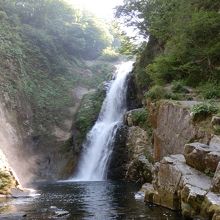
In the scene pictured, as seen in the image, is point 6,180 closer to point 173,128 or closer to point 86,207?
point 86,207

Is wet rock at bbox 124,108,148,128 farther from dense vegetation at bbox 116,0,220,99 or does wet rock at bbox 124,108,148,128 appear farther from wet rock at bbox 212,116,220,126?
wet rock at bbox 212,116,220,126

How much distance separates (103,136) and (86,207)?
1678 cm

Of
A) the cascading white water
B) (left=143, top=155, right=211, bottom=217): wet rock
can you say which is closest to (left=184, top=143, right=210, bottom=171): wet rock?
(left=143, top=155, right=211, bottom=217): wet rock

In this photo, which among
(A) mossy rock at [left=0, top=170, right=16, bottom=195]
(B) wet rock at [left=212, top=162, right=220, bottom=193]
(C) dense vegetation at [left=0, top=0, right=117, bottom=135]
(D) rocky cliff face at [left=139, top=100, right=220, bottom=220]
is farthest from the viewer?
(C) dense vegetation at [left=0, top=0, right=117, bottom=135]

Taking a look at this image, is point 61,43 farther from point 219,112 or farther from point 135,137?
point 219,112

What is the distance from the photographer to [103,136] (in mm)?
31438

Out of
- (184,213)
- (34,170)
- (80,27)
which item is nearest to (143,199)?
(184,213)

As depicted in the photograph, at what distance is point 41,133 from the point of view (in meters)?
36.2

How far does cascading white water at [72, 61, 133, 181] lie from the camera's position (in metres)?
29.6

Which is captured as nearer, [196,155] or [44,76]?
[196,155]

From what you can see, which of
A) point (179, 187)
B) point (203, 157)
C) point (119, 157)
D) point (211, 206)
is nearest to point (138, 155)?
point (119, 157)

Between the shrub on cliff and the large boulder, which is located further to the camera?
the shrub on cliff

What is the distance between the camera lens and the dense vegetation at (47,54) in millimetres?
38531

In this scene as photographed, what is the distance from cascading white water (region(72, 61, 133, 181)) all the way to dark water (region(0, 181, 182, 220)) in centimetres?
1048
